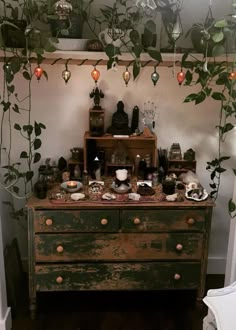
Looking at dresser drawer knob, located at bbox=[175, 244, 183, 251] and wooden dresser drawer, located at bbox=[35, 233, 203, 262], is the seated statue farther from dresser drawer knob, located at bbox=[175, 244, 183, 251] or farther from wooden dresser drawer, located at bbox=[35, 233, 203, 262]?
dresser drawer knob, located at bbox=[175, 244, 183, 251]

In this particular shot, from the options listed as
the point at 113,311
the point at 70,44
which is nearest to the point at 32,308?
the point at 113,311

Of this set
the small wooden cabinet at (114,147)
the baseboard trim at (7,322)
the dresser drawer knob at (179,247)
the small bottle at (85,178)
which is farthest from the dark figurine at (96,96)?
the baseboard trim at (7,322)

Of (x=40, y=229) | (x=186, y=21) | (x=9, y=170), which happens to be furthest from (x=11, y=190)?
(x=186, y=21)

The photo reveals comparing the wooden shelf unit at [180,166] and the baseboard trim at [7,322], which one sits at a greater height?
the wooden shelf unit at [180,166]

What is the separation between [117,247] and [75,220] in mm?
321

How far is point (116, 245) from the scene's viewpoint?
99.2 inches

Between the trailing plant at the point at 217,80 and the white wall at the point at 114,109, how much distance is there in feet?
0.26

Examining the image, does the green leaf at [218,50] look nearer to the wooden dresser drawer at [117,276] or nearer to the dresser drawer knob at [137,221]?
the dresser drawer knob at [137,221]

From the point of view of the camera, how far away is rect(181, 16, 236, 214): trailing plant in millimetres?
2195

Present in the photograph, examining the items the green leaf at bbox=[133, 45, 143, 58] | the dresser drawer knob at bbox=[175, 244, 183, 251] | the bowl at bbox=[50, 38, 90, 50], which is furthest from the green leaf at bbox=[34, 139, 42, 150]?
the dresser drawer knob at bbox=[175, 244, 183, 251]

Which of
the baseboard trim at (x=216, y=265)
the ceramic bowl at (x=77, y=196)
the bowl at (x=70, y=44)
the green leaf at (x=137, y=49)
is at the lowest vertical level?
the baseboard trim at (x=216, y=265)

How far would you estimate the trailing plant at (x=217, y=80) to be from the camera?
7.20 feet

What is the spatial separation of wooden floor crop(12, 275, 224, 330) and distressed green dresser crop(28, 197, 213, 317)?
5.2 inches

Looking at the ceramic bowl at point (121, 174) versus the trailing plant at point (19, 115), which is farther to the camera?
the ceramic bowl at point (121, 174)
